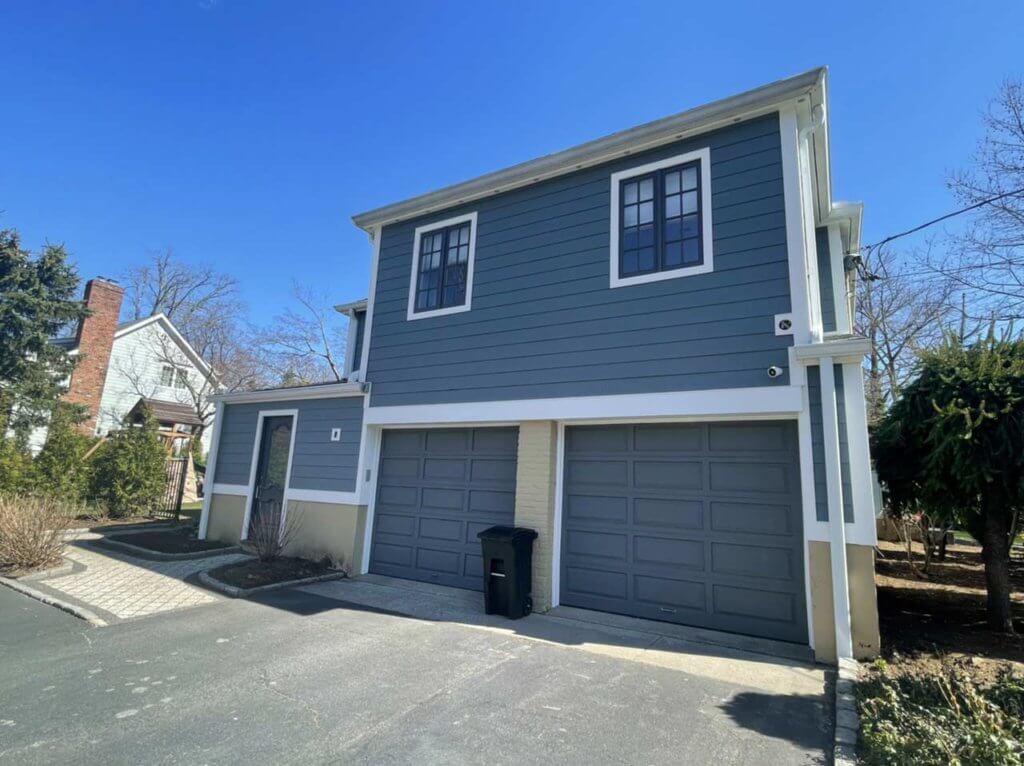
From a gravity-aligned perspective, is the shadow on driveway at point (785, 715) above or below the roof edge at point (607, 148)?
below

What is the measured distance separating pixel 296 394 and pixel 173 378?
19.4 metres

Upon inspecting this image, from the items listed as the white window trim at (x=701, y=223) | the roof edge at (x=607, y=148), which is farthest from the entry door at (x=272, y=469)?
the white window trim at (x=701, y=223)

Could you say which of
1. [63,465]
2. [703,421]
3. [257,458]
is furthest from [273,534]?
[63,465]

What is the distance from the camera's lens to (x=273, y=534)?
26.7ft

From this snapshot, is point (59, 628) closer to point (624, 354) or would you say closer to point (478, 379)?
point (478, 379)

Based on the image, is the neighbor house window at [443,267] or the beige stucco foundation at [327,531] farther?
the beige stucco foundation at [327,531]

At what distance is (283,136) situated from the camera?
1166 centimetres

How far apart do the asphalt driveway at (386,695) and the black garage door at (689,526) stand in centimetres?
70

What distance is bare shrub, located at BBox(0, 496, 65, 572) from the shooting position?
7500 millimetres

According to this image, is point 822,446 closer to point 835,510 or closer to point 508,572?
point 835,510

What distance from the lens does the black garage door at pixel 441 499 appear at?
7301 millimetres

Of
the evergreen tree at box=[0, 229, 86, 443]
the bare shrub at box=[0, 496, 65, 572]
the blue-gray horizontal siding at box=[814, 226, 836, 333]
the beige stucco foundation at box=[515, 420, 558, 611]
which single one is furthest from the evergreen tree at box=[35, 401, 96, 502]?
the blue-gray horizontal siding at box=[814, 226, 836, 333]

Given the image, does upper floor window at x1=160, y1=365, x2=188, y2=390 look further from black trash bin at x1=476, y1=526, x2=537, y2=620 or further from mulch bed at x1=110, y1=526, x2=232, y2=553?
black trash bin at x1=476, y1=526, x2=537, y2=620

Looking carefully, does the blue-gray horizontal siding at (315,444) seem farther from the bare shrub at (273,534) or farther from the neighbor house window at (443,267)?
the neighbor house window at (443,267)
